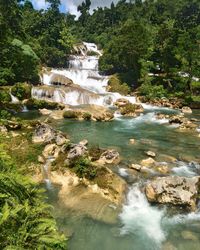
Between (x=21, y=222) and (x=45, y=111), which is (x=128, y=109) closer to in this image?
(x=45, y=111)

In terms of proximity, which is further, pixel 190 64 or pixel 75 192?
pixel 190 64

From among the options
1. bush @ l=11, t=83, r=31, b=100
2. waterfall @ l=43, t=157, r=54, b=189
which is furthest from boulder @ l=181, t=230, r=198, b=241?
bush @ l=11, t=83, r=31, b=100

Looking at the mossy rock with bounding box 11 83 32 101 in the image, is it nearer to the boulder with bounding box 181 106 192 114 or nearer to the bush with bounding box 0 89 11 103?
the bush with bounding box 0 89 11 103

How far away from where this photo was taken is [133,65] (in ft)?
165

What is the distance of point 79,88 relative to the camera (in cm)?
4291

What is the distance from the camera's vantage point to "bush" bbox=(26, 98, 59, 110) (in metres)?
36.3

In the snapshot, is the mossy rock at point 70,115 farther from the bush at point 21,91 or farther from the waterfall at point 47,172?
the waterfall at point 47,172

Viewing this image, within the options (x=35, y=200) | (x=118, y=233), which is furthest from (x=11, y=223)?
(x=118, y=233)

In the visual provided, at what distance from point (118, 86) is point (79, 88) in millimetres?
7575

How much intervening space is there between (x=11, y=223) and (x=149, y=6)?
297 ft

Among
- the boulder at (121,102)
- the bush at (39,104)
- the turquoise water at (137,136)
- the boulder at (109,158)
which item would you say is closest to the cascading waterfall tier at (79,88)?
the boulder at (121,102)

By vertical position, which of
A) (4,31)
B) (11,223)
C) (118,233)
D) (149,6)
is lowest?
(118,233)

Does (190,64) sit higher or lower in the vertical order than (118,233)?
higher

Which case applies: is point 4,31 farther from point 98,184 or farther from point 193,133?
point 193,133
